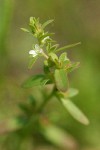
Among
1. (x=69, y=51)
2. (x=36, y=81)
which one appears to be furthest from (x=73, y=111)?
(x=69, y=51)

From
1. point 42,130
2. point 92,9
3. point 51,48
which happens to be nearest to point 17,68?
point 42,130

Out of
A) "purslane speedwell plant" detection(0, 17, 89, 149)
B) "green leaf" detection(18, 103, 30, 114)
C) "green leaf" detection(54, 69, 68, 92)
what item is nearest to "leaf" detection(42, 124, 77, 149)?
"purslane speedwell plant" detection(0, 17, 89, 149)

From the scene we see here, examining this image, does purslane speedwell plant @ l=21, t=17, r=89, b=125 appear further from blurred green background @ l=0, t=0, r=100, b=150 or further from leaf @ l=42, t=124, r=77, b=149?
blurred green background @ l=0, t=0, r=100, b=150

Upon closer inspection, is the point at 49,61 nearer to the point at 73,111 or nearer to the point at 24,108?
the point at 73,111

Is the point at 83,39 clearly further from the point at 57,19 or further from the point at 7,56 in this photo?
the point at 7,56

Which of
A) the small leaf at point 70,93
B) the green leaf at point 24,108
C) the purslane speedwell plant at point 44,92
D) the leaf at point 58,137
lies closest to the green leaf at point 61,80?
the purslane speedwell plant at point 44,92

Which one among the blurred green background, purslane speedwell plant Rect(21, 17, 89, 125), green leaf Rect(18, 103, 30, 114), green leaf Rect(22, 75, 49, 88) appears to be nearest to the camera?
purslane speedwell plant Rect(21, 17, 89, 125)

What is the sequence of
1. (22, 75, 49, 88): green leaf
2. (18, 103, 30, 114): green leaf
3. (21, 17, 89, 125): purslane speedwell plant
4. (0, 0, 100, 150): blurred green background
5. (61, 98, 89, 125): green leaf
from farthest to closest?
(0, 0, 100, 150): blurred green background
(18, 103, 30, 114): green leaf
(61, 98, 89, 125): green leaf
(22, 75, 49, 88): green leaf
(21, 17, 89, 125): purslane speedwell plant
